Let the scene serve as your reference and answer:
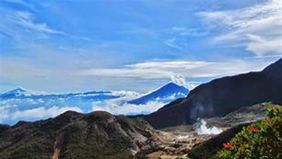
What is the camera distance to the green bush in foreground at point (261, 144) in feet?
69.2

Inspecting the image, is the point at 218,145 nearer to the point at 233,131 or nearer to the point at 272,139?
the point at 233,131

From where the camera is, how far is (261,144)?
21.4 meters

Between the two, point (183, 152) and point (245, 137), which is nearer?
point (245, 137)

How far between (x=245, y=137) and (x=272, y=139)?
5.87ft

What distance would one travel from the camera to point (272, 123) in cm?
2180

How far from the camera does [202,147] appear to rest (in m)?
166

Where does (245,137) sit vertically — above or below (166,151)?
above

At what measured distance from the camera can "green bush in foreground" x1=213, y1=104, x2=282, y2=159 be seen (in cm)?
2109

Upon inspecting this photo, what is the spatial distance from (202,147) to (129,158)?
39.1m

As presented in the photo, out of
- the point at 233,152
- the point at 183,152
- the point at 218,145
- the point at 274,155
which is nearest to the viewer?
the point at 274,155

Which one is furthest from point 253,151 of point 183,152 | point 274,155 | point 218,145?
point 183,152

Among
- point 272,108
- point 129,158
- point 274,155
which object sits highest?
point 272,108

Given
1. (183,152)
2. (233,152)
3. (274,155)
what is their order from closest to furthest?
1. (274,155)
2. (233,152)
3. (183,152)

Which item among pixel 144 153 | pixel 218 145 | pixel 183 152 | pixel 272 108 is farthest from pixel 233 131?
pixel 272 108
